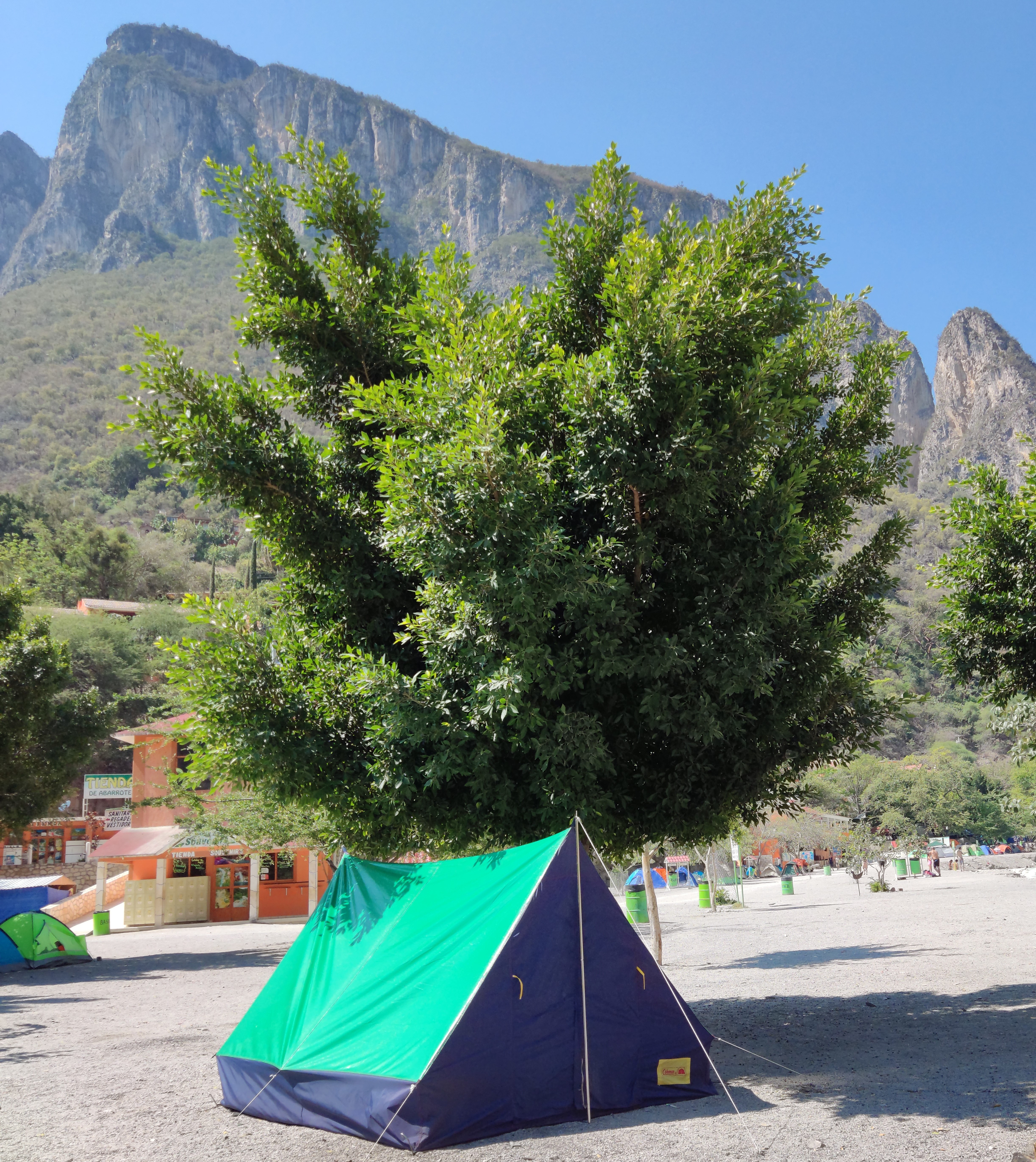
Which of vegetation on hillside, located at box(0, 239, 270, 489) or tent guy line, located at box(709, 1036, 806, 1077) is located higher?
vegetation on hillside, located at box(0, 239, 270, 489)

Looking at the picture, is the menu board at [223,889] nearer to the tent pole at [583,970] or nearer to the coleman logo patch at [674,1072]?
the coleman logo patch at [674,1072]

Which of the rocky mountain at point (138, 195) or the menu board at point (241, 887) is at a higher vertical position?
the rocky mountain at point (138, 195)

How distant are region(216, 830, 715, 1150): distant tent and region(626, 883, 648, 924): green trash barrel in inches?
757

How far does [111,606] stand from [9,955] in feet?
148

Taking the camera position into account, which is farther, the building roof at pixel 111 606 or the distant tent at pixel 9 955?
the building roof at pixel 111 606

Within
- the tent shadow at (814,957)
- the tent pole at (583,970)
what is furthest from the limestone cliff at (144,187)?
the tent pole at (583,970)

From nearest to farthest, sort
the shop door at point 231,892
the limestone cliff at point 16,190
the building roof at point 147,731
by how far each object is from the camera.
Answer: the building roof at point 147,731 < the shop door at point 231,892 < the limestone cliff at point 16,190

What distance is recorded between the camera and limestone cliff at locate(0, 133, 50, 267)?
187875 millimetres

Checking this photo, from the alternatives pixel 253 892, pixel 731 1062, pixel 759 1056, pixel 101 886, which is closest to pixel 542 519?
pixel 731 1062

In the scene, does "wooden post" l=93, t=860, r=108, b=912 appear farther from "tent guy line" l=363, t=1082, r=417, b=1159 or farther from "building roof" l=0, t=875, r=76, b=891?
"tent guy line" l=363, t=1082, r=417, b=1159

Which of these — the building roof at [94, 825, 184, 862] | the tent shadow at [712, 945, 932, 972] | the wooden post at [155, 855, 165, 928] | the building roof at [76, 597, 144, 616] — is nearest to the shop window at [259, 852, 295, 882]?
the wooden post at [155, 855, 165, 928]

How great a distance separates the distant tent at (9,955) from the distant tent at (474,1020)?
15.3 meters

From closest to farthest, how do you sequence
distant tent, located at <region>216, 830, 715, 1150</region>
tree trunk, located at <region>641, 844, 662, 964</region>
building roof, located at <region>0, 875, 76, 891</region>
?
distant tent, located at <region>216, 830, 715, 1150</region> → tree trunk, located at <region>641, 844, 662, 964</region> → building roof, located at <region>0, 875, 76, 891</region>

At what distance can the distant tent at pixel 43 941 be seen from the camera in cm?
1956
